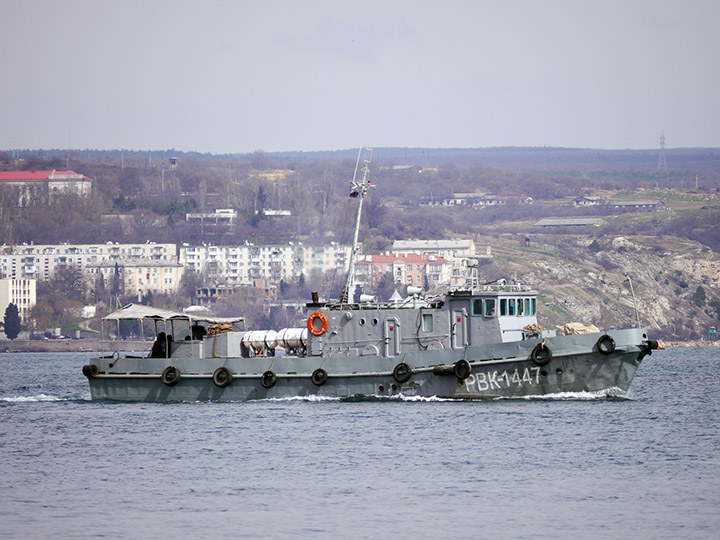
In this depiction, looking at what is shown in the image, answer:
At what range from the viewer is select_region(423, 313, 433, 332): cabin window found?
3681 centimetres

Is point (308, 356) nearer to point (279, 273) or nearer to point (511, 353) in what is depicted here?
point (511, 353)

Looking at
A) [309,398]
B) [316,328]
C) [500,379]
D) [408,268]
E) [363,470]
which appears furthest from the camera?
[408,268]

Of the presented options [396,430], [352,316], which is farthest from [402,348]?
[396,430]

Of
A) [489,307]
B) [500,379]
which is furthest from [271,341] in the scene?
[500,379]

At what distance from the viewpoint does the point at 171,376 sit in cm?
3900

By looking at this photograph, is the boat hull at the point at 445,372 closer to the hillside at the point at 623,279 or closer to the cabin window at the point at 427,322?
the cabin window at the point at 427,322

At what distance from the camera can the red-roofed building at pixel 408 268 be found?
546ft

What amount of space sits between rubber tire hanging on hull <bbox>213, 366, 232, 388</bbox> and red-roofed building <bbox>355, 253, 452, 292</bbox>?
125 m

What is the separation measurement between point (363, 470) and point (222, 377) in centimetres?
1137

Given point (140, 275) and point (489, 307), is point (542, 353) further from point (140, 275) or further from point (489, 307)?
point (140, 275)

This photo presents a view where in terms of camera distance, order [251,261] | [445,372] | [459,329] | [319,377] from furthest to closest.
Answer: [251,261]
[319,377]
[459,329]
[445,372]

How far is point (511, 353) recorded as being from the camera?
35312mm

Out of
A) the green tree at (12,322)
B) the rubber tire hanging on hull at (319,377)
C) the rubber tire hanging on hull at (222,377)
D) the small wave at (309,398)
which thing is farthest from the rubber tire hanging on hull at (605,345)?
the green tree at (12,322)

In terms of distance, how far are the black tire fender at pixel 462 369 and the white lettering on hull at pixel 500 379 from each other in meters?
0.34
